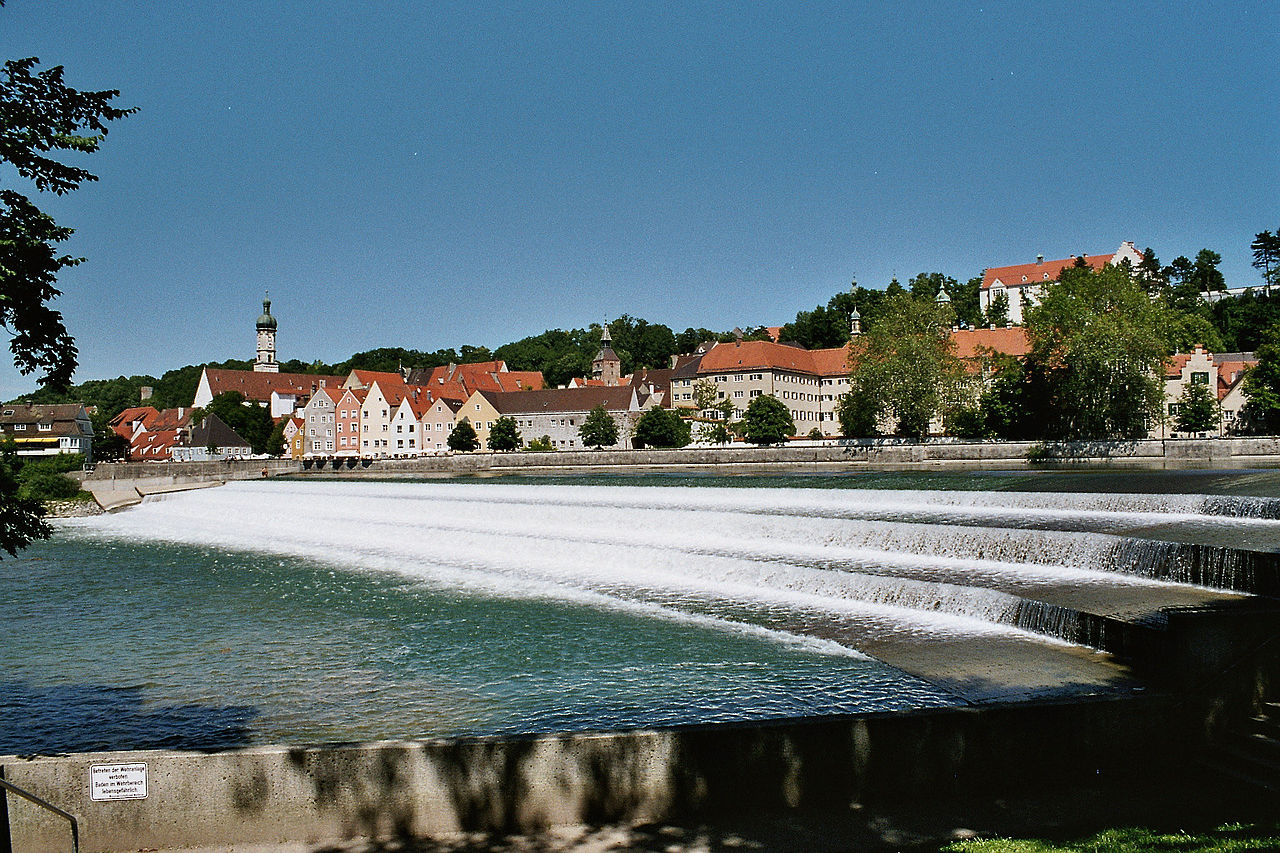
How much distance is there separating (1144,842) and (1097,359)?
5186 cm

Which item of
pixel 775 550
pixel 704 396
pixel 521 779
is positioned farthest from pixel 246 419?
pixel 521 779

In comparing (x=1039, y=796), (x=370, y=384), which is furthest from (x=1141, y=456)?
(x=370, y=384)

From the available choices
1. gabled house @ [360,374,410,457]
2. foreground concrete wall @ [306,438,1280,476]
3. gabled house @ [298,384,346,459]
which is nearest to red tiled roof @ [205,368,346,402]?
gabled house @ [298,384,346,459]

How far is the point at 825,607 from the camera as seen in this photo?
47.9 ft

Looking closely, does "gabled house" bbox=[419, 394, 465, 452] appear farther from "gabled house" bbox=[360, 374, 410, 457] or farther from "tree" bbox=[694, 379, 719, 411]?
"tree" bbox=[694, 379, 719, 411]

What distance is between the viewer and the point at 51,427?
87875mm

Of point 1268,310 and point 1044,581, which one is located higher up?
point 1268,310

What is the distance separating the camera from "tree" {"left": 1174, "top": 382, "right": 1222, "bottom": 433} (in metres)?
62.6

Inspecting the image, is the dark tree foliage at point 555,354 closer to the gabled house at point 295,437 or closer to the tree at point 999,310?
the gabled house at point 295,437

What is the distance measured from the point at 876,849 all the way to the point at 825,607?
A: 833 cm

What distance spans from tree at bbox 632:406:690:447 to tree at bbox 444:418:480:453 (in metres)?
21.5

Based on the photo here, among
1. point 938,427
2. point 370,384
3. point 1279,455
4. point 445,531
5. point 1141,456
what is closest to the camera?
point 445,531

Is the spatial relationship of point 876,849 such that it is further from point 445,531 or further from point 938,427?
point 938,427

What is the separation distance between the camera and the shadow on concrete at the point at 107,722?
31.8 feet
